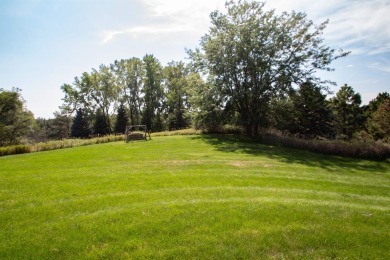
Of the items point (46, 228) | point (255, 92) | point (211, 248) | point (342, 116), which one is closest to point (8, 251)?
point (46, 228)

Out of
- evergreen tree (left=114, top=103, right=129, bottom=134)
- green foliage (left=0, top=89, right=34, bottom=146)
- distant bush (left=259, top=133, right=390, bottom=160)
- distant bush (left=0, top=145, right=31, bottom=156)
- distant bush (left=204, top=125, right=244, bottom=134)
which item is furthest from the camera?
evergreen tree (left=114, top=103, right=129, bottom=134)

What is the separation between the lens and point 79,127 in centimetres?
4941

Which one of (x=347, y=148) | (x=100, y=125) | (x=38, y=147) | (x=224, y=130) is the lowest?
(x=347, y=148)

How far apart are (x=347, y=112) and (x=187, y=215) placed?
152ft

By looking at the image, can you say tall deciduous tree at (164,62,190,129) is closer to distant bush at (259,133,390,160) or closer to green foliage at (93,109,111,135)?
green foliage at (93,109,111,135)

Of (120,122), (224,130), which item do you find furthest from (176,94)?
(224,130)

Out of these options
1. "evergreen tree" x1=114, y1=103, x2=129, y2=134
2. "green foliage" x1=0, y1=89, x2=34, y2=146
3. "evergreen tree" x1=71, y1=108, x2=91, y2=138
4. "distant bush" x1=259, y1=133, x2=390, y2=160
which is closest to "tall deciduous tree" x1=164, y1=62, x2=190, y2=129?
"evergreen tree" x1=114, y1=103, x2=129, y2=134

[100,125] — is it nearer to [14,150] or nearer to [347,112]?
[14,150]

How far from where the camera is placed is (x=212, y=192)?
277 inches

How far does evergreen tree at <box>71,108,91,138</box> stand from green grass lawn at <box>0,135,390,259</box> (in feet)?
141

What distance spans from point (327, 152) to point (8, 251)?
18333mm

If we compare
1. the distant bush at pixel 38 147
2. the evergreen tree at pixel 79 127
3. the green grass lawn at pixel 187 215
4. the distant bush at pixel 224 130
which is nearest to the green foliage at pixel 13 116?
the evergreen tree at pixel 79 127

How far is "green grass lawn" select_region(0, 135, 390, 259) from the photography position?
13.9 ft

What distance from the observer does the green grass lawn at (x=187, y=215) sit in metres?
4.25
